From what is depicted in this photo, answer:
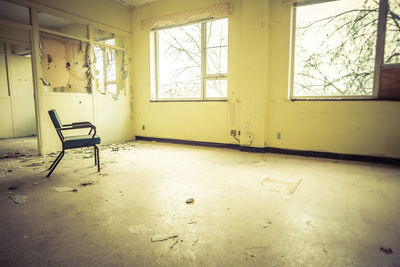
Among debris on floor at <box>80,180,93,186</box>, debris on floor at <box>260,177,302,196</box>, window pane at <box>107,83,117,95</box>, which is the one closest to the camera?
debris on floor at <box>260,177,302,196</box>

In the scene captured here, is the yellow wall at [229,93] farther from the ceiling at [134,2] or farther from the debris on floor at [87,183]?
the debris on floor at [87,183]

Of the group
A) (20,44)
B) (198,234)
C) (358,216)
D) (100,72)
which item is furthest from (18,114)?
(358,216)

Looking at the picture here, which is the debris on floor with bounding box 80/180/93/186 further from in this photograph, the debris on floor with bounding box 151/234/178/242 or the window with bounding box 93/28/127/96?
the window with bounding box 93/28/127/96

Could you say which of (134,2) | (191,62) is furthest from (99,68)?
(191,62)

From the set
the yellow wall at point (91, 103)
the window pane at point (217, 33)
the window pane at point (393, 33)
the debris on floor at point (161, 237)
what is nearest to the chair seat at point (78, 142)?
the yellow wall at point (91, 103)

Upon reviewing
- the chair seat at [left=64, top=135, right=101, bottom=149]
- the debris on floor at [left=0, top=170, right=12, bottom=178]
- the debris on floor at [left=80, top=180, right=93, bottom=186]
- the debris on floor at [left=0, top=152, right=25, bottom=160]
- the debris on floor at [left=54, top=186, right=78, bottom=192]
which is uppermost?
the chair seat at [left=64, top=135, right=101, bottom=149]

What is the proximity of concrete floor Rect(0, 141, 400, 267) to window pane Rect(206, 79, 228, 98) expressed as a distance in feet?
6.36

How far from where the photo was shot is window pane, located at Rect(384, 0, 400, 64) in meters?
3.38

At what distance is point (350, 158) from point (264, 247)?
302 cm

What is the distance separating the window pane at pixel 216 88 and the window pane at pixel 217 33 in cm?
75

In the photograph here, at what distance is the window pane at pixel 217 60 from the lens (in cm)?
475

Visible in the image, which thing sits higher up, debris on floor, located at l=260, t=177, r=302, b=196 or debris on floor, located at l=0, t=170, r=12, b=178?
debris on floor, located at l=0, t=170, r=12, b=178

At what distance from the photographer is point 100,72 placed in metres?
5.09

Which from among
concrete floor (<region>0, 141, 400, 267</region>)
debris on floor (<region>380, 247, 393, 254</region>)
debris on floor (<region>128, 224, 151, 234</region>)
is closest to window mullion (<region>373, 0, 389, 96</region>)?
concrete floor (<region>0, 141, 400, 267</region>)
